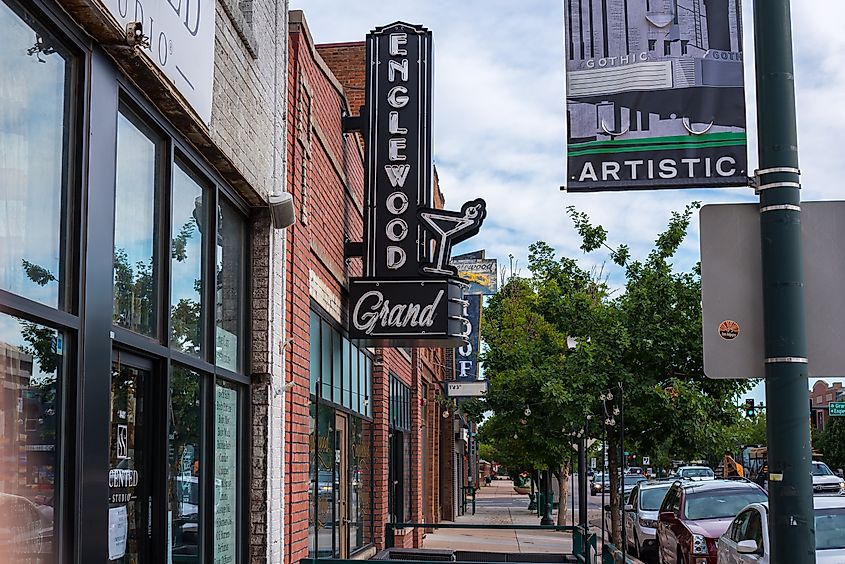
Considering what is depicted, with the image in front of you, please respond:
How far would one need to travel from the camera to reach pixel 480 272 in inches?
1282

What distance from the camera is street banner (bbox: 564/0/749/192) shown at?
17.9 feet

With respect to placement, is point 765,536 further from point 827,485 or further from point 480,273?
point 827,485

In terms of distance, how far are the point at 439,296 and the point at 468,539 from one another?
47.0 ft

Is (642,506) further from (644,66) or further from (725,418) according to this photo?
(644,66)

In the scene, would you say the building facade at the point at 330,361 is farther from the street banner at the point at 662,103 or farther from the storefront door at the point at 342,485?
the street banner at the point at 662,103

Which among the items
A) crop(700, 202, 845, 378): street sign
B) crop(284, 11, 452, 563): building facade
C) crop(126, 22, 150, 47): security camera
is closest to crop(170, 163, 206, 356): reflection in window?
crop(284, 11, 452, 563): building facade

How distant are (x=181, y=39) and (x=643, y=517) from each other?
1803 centimetres

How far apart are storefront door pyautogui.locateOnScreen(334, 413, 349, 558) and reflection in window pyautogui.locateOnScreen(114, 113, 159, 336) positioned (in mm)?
7000

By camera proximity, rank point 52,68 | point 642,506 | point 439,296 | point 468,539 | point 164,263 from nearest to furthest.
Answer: point 52,68 < point 164,263 < point 439,296 < point 642,506 < point 468,539

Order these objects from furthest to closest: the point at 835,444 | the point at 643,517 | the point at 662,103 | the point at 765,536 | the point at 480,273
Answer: the point at 835,444, the point at 480,273, the point at 643,517, the point at 765,536, the point at 662,103

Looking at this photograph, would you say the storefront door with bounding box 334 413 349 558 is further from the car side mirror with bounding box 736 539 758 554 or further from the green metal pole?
the green metal pole

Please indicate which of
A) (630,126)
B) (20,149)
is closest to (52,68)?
(20,149)

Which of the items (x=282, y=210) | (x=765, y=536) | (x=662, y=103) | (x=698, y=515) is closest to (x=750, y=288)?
(x=662, y=103)

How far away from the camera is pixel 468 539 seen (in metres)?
25.3
